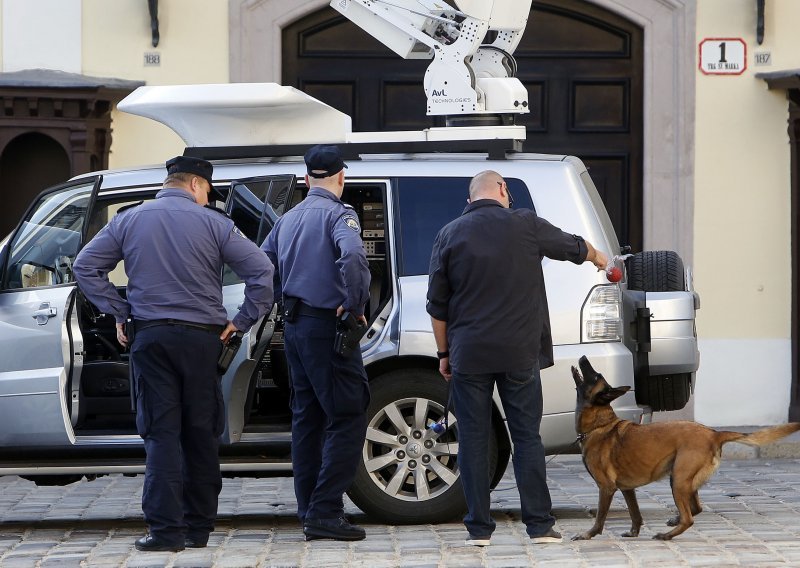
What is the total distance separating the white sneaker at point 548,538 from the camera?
276 inches

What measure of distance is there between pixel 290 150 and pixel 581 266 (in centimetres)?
160

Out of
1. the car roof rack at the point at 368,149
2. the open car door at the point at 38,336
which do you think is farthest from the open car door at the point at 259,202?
the open car door at the point at 38,336

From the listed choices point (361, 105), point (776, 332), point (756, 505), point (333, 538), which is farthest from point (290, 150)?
point (776, 332)

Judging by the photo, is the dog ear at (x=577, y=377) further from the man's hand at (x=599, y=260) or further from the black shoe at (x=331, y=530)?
the black shoe at (x=331, y=530)

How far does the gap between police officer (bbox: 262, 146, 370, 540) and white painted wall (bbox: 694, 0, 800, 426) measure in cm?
622

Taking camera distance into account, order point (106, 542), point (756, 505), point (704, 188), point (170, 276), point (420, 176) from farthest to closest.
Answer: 1. point (704, 188)
2. point (756, 505)
3. point (420, 176)
4. point (106, 542)
5. point (170, 276)

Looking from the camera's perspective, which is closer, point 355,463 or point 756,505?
point 355,463

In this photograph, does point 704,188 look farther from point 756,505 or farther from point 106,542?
point 106,542

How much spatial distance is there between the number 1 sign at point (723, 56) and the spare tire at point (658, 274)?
15.4ft

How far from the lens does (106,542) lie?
24.9ft

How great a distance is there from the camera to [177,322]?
6973 mm

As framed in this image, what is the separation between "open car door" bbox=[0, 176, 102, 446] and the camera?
7750mm

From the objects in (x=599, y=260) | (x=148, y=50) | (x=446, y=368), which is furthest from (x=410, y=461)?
(x=148, y=50)

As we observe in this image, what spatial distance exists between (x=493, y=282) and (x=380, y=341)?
1194 mm
